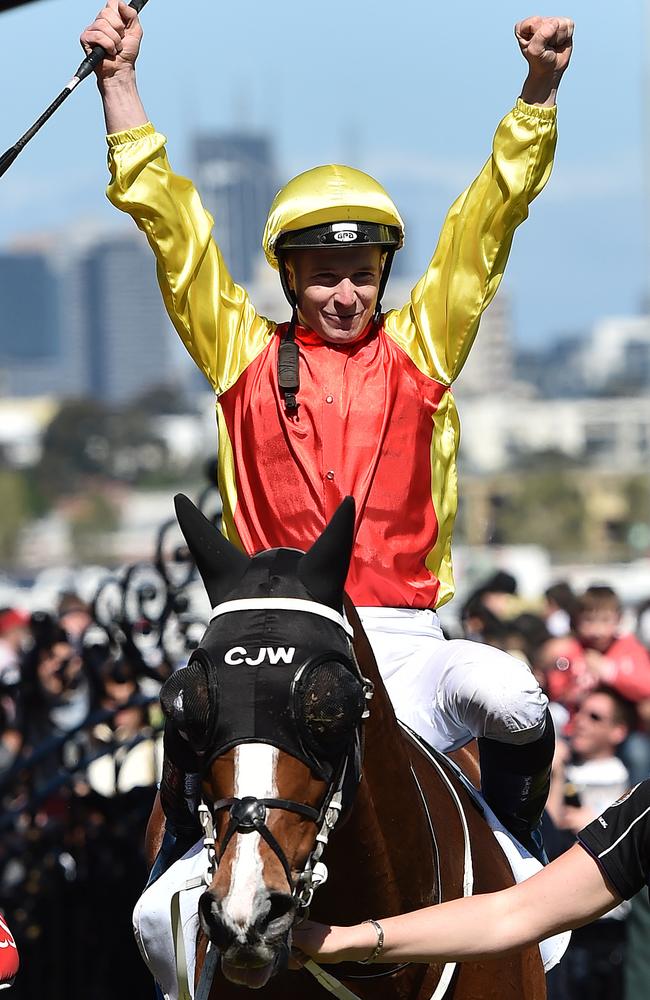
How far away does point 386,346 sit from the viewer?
407 cm

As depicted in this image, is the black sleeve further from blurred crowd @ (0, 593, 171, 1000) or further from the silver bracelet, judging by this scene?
blurred crowd @ (0, 593, 171, 1000)

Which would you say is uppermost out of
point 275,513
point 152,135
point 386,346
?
point 152,135

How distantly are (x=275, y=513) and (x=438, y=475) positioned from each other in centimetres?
43

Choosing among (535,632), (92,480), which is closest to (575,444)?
(92,480)

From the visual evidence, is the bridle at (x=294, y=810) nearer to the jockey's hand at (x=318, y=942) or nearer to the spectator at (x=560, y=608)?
the jockey's hand at (x=318, y=942)

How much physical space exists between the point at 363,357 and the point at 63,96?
96cm

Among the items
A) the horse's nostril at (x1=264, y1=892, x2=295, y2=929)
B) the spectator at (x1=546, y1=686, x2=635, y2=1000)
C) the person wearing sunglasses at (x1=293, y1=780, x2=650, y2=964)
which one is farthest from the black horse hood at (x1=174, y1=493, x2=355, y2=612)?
the spectator at (x1=546, y1=686, x2=635, y2=1000)

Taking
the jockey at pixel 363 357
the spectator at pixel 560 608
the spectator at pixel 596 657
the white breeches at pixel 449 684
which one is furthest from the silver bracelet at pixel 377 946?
the spectator at pixel 560 608

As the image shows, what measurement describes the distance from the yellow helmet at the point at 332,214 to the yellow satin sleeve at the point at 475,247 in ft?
Result: 0.47

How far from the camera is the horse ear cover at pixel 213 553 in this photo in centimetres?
287

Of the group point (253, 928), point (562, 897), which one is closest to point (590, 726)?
point (562, 897)

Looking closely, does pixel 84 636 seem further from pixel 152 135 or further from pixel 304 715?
pixel 304 715

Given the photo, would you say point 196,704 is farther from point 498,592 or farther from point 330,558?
point 498,592

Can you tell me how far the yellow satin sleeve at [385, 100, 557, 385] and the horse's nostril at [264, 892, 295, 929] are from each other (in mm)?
1793
